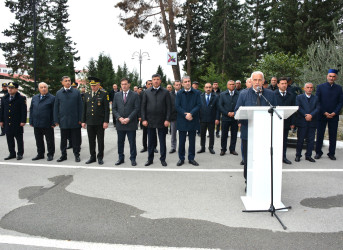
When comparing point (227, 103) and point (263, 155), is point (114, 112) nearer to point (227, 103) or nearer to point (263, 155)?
point (227, 103)

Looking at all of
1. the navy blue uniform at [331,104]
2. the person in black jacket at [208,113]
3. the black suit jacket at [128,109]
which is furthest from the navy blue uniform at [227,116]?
the black suit jacket at [128,109]

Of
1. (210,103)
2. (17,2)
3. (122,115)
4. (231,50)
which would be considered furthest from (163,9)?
(17,2)

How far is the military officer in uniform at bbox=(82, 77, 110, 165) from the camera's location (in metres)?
6.95

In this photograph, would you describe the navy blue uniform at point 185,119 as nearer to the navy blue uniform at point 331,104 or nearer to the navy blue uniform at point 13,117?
the navy blue uniform at point 331,104

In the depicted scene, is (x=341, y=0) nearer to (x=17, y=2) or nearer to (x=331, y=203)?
(x=331, y=203)

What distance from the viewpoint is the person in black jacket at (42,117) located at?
285 inches

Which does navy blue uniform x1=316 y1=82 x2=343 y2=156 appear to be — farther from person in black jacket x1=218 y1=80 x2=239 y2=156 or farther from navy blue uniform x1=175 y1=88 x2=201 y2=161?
navy blue uniform x1=175 y1=88 x2=201 y2=161

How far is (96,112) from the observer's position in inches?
273

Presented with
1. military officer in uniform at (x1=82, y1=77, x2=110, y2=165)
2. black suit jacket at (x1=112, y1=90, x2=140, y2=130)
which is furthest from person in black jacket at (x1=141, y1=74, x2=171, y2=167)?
military officer in uniform at (x1=82, y1=77, x2=110, y2=165)

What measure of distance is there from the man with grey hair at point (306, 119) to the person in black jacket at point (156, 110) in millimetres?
3378

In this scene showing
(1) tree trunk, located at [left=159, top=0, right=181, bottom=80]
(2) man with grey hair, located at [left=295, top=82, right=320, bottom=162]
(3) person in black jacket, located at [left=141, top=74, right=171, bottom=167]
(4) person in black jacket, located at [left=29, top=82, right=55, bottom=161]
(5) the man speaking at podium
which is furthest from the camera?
(1) tree trunk, located at [left=159, top=0, right=181, bottom=80]

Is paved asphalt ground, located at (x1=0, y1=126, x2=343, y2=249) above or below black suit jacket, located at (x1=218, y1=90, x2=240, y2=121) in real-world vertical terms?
below

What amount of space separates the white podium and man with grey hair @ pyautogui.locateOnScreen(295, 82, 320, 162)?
3.61 meters

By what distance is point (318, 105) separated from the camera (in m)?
7.12
